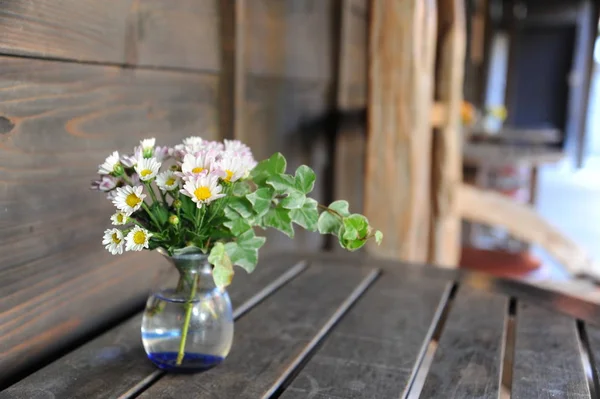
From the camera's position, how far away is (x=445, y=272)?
1.36 m

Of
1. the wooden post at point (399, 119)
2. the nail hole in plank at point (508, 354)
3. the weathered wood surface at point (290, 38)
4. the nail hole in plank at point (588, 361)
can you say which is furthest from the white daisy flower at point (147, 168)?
the wooden post at point (399, 119)

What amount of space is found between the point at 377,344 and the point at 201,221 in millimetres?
385

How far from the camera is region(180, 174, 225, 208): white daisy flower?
696 millimetres

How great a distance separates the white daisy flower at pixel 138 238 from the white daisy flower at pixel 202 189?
0.07m

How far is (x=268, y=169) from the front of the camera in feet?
2.61

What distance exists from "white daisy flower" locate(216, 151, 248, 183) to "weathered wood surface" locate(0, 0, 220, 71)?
1.16ft

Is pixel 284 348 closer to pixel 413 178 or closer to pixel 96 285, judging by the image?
pixel 96 285

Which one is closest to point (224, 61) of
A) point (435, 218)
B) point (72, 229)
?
point (72, 229)

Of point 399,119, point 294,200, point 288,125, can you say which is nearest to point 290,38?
point 288,125

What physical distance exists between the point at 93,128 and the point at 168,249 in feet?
1.19

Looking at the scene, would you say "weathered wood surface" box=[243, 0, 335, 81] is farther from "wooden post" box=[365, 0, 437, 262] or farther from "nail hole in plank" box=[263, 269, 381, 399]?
"nail hole in plank" box=[263, 269, 381, 399]

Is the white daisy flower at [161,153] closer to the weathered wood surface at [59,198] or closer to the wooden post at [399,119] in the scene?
the weathered wood surface at [59,198]

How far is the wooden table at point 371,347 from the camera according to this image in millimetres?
798

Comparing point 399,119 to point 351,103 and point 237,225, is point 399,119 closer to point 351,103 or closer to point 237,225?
point 351,103
